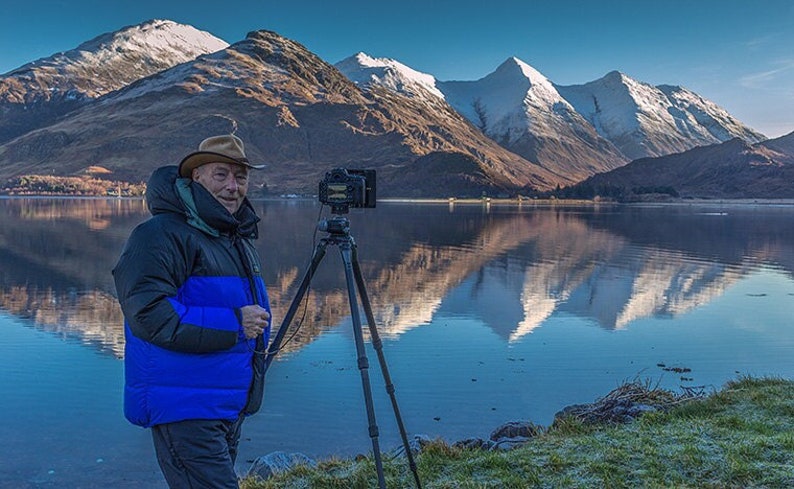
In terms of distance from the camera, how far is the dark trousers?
3061 mm

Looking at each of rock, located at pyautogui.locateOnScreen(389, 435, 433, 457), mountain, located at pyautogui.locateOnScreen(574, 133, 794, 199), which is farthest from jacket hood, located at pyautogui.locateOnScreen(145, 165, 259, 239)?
mountain, located at pyautogui.locateOnScreen(574, 133, 794, 199)

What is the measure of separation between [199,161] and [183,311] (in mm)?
785

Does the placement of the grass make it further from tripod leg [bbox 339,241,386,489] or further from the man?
the man

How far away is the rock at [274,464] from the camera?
19.3ft

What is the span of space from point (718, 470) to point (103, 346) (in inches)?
423

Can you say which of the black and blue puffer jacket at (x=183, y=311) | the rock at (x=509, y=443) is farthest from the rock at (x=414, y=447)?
the black and blue puffer jacket at (x=183, y=311)

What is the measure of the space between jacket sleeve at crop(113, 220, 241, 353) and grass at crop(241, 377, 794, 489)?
2334 mm

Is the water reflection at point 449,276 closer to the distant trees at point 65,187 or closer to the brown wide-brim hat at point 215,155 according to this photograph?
the brown wide-brim hat at point 215,155

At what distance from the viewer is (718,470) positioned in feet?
15.5

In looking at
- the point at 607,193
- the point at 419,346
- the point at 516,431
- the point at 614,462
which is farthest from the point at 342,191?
the point at 607,193

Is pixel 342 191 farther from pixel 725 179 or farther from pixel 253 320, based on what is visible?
pixel 725 179

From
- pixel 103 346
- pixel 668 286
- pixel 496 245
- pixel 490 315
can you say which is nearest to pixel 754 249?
pixel 496 245

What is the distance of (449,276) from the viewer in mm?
22656

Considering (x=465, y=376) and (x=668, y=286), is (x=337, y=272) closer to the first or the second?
(x=668, y=286)
